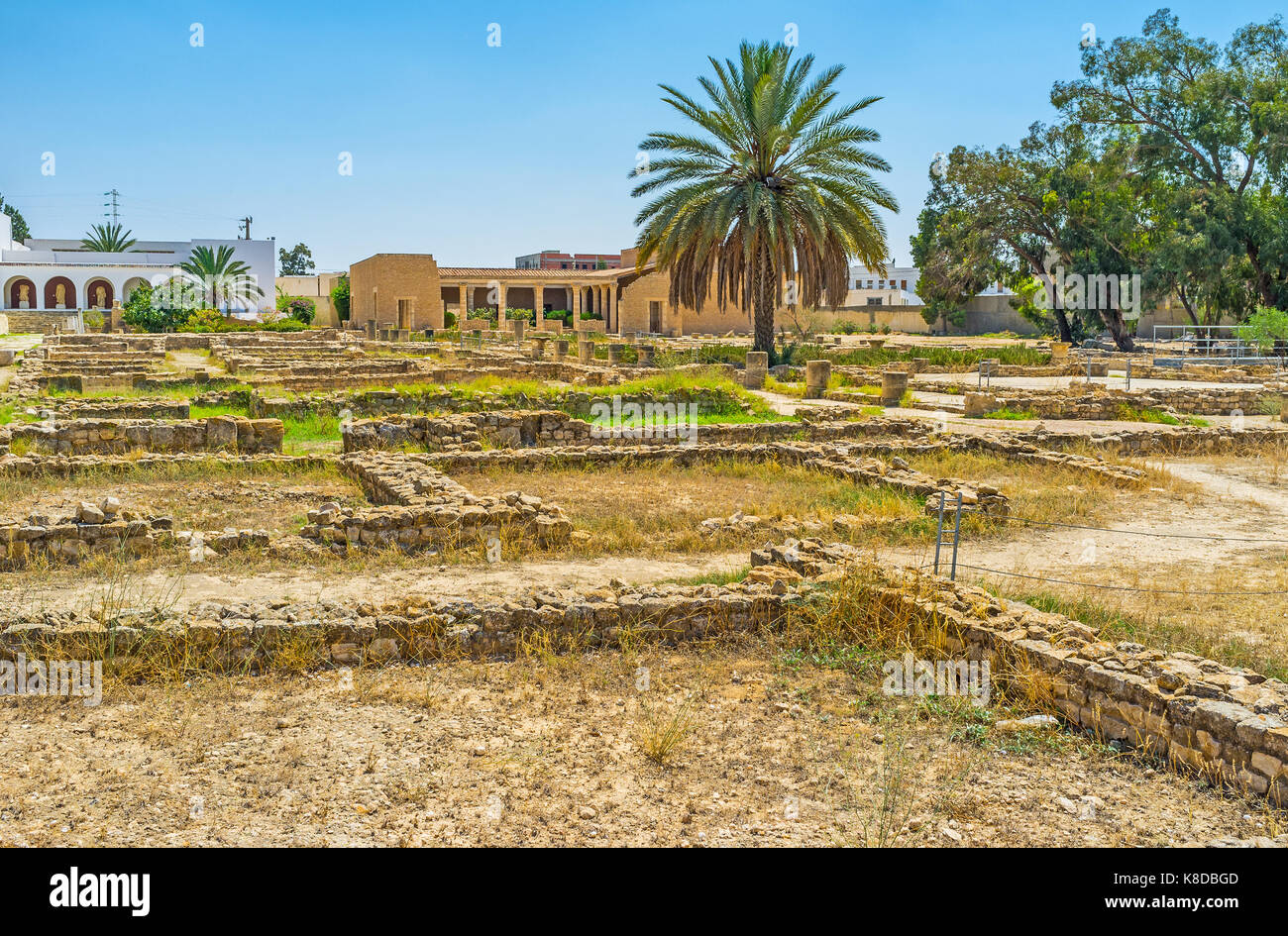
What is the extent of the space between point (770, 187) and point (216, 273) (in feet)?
165

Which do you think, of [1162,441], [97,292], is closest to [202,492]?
[1162,441]

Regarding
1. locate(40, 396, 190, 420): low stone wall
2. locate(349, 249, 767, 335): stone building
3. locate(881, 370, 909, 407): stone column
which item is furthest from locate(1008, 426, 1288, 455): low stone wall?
locate(349, 249, 767, 335): stone building

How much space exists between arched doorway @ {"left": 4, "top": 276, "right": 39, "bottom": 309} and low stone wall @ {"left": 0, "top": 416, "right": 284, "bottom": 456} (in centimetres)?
5798

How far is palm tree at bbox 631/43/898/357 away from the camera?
27.0 m

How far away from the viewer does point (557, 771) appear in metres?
4.93

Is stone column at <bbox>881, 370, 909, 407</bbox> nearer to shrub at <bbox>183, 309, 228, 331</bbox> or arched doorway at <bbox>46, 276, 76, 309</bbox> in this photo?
shrub at <bbox>183, 309, 228, 331</bbox>

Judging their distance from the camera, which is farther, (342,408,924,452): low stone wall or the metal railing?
the metal railing

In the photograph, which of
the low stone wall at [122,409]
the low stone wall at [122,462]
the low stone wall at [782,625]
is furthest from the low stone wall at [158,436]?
the low stone wall at [782,625]

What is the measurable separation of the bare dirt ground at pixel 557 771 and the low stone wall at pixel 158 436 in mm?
9600

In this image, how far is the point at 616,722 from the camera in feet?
18.3

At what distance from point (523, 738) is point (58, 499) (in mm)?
8035
